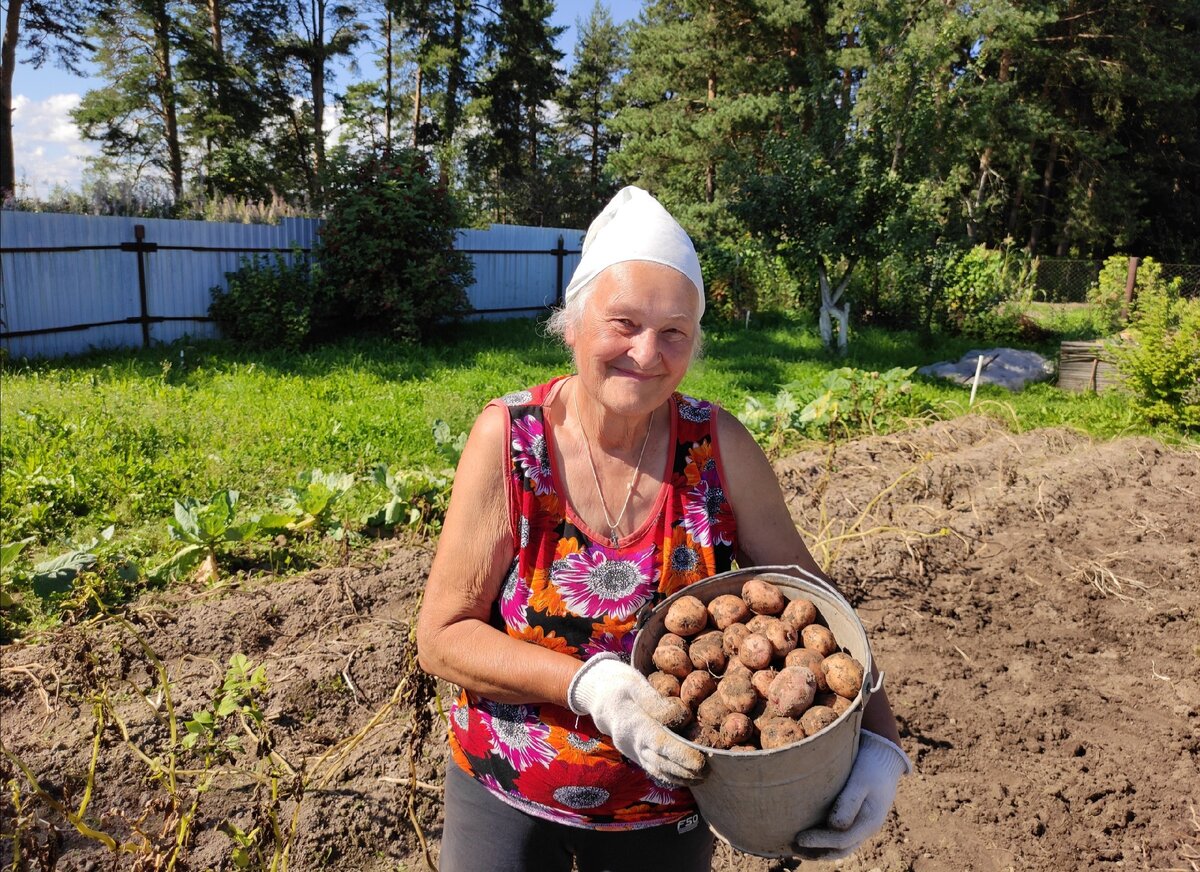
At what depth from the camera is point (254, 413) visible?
675 cm

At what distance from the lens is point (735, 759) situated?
1.19 meters

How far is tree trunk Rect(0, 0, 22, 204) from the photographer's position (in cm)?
1498

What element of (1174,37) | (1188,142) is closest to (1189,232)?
(1188,142)

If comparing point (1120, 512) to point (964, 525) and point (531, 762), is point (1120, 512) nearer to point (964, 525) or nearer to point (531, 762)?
point (964, 525)

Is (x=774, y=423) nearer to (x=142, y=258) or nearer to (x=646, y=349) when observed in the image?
(x=646, y=349)

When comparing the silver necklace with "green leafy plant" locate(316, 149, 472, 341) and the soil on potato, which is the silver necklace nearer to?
the soil on potato

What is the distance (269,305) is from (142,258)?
1.43 meters

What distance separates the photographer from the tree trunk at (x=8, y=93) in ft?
49.2

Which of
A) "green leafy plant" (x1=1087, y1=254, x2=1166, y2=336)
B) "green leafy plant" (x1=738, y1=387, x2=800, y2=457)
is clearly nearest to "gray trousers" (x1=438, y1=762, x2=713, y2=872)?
"green leafy plant" (x1=738, y1=387, x2=800, y2=457)

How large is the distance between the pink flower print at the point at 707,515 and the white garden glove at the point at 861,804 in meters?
0.42

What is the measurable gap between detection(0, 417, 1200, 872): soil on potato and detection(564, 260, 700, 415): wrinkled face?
1.24 meters

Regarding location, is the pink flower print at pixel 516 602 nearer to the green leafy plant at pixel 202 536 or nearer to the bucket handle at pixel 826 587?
the bucket handle at pixel 826 587

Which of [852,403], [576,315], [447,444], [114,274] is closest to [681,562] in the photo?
[576,315]

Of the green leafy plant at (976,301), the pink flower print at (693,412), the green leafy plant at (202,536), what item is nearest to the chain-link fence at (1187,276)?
the green leafy plant at (976,301)
